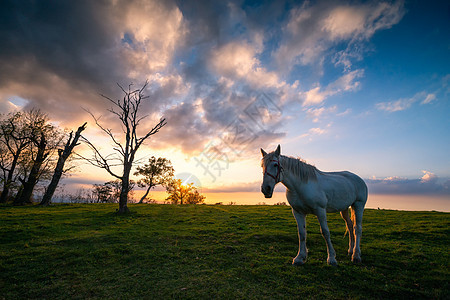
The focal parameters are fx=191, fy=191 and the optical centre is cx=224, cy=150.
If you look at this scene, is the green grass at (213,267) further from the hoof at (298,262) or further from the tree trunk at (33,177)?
the tree trunk at (33,177)

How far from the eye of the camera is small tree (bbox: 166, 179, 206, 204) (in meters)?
37.1

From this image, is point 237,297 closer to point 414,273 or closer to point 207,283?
point 207,283

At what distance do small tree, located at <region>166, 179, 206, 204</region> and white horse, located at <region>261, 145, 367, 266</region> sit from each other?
3179 cm

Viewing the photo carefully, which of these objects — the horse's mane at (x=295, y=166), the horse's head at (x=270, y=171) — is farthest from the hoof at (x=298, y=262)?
the horse's mane at (x=295, y=166)

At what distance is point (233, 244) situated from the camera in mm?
7789

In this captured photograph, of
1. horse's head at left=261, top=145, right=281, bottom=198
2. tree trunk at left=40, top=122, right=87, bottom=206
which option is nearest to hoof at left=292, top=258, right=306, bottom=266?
horse's head at left=261, top=145, right=281, bottom=198

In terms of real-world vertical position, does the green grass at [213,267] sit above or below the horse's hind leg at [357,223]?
below

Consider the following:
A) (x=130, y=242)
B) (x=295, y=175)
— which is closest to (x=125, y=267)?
(x=130, y=242)

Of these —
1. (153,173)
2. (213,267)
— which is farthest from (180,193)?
(213,267)

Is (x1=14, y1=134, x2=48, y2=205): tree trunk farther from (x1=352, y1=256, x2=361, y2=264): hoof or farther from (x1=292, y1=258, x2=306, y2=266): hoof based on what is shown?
(x1=352, y1=256, x2=361, y2=264): hoof

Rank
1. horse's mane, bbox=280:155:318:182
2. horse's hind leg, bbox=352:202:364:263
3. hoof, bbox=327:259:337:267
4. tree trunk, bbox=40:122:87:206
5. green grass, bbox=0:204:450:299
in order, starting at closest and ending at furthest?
green grass, bbox=0:204:450:299 → hoof, bbox=327:259:337:267 → horse's mane, bbox=280:155:318:182 → horse's hind leg, bbox=352:202:364:263 → tree trunk, bbox=40:122:87:206

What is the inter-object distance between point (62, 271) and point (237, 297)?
4990 mm

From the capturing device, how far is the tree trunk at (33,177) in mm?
22406

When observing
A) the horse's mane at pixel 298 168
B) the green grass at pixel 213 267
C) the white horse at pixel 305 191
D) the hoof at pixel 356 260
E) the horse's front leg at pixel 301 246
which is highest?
the horse's mane at pixel 298 168
